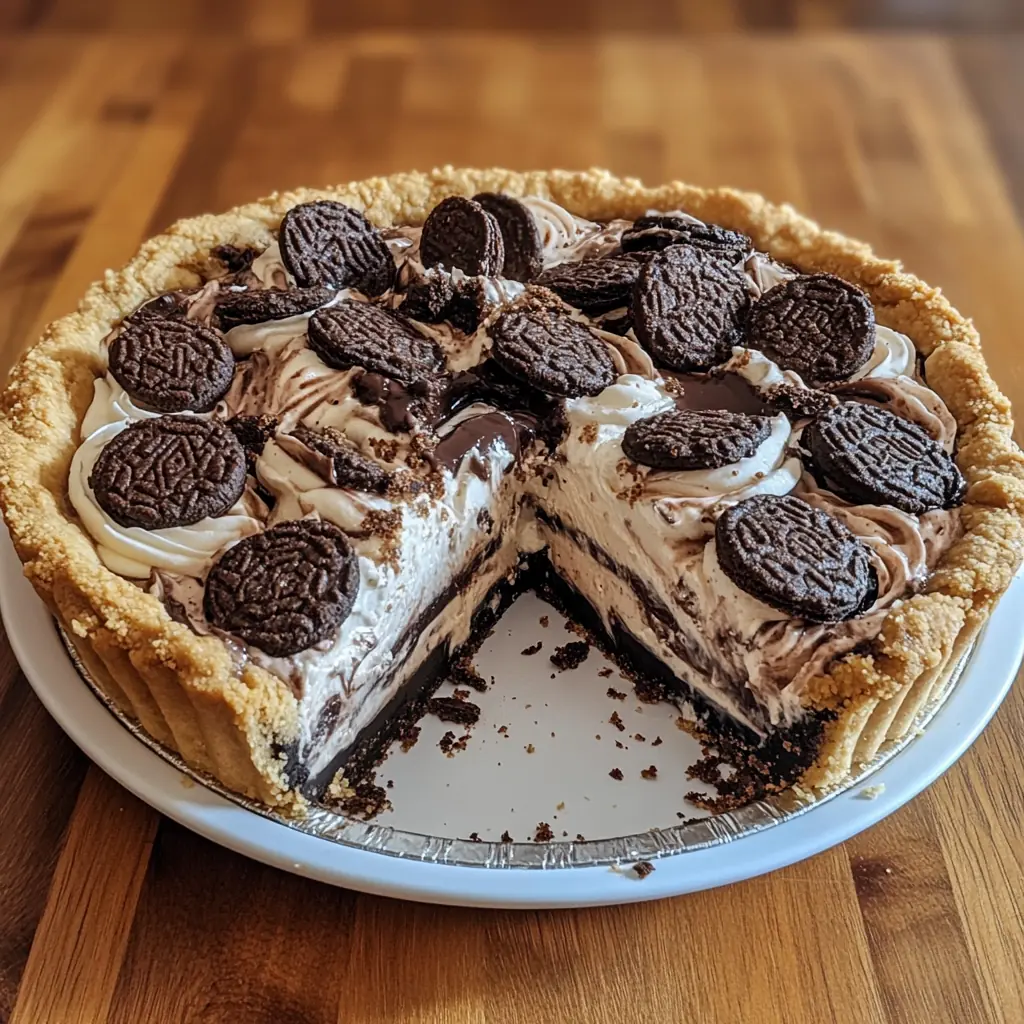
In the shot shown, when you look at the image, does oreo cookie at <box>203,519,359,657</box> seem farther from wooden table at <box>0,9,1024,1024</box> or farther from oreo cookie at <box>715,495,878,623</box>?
oreo cookie at <box>715,495,878,623</box>

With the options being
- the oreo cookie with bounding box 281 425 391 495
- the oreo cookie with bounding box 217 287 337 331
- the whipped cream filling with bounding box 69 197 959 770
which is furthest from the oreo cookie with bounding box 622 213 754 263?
the oreo cookie with bounding box 281 425 391 495

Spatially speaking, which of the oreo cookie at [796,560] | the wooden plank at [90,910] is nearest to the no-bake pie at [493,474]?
the oreo cookie at [796,560]

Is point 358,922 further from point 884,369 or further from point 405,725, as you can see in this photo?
point 884,369

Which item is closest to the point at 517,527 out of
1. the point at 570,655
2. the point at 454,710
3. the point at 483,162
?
the point at 570,655

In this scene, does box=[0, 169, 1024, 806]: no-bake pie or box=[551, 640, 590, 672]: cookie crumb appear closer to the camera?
box=[0, 169, 1024, 806]: no-bake pie

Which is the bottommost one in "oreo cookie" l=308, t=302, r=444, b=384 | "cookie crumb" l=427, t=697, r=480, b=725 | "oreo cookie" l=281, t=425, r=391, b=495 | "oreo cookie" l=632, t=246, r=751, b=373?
"cookie crumb" l=427, t=697, r=480, b=725

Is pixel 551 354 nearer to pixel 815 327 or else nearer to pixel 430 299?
pixel 430 299
